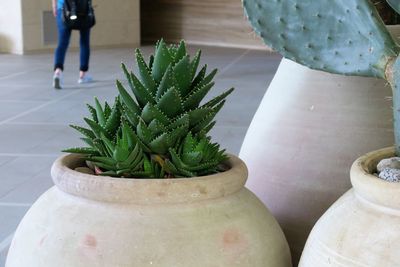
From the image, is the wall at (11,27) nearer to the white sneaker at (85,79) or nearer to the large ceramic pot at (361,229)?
the white sneaker at (85,79)

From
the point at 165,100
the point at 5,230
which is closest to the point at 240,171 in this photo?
the point at 165,100

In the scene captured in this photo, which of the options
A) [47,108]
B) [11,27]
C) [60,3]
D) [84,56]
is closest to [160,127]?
[47,108]

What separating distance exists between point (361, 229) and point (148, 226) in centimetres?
47

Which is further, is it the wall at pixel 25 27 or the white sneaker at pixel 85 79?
the wall at pixel 25 27

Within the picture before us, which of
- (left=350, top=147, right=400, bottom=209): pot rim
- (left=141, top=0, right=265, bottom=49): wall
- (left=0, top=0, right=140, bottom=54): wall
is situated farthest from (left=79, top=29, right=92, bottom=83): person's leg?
(left=350, top=147, right=400, bottom=209): pot rim

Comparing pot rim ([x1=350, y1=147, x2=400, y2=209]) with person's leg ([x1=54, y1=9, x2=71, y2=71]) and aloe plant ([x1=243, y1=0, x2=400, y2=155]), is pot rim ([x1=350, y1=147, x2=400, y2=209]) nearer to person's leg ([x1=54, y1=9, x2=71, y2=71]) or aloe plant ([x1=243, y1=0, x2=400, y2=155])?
aloe plant ([x1=243, y1=0, x2=400, y2=155])

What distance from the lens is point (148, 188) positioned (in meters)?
1.63

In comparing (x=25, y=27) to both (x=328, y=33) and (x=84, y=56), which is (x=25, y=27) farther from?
(x=328, y=33)

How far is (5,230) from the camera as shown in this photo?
3.65 m

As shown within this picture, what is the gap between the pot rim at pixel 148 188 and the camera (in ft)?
5.36

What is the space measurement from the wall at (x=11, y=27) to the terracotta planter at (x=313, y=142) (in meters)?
10.8

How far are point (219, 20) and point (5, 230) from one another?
460 inches

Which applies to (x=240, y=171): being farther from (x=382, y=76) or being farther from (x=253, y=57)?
(x=253, y=57)

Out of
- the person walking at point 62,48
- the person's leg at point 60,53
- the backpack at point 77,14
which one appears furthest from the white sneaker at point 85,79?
the backpack at point 77,14
